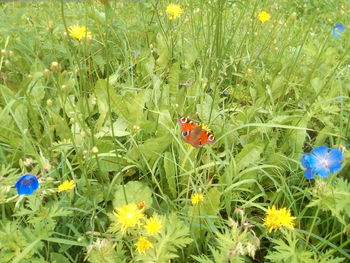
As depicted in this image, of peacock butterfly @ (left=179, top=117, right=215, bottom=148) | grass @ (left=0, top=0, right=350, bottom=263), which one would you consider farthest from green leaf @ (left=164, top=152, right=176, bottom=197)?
peacock butterfly @ (left=179, top=117, right=215, bottom=148)

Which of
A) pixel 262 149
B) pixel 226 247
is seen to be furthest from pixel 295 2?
pixel 226 247

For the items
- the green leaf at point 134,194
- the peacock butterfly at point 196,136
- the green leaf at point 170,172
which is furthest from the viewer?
the green leaf at point 170,172

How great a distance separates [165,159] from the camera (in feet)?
4.42

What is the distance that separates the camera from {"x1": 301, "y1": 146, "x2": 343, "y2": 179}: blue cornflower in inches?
37.3

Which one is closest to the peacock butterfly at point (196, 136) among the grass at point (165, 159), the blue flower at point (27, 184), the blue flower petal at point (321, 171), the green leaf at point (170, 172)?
the grass at point (165, 159)

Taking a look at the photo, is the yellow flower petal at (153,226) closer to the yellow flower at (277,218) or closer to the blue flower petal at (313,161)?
the yellow flower at (277,218)

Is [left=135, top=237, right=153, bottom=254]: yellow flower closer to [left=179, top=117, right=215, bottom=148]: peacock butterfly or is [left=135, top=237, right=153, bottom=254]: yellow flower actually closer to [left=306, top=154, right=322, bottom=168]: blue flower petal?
[left=179, top=117, right=215, bottom=148]: peacock butterfly

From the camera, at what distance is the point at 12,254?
3.12ft

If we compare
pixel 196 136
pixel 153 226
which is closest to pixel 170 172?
pixel 196 136

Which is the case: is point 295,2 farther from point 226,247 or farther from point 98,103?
point 226,247

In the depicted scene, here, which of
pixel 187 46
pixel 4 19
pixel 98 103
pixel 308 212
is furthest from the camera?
pixel 187 46

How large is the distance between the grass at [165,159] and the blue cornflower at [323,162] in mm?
26

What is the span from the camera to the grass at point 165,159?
3.26 ft

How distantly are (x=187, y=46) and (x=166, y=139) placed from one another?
0.91 meters
